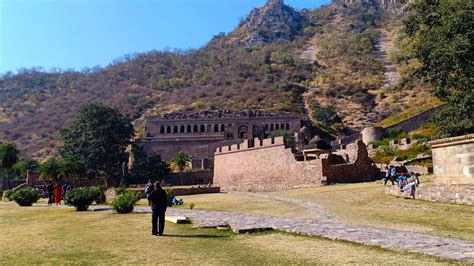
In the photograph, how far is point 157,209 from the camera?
10.3m

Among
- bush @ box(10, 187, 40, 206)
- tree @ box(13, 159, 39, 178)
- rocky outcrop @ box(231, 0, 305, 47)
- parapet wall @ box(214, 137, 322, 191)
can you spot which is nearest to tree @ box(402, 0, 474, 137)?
parapet wall @ box(214, 137, 322, 191)

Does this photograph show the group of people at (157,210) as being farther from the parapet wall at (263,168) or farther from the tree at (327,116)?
the tree at (327,116)

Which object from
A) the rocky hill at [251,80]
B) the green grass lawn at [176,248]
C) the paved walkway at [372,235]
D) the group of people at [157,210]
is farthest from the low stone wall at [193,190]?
the rocky hill at [251,80]

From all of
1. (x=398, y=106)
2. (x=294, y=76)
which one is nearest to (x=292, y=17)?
(x=294, y=76)

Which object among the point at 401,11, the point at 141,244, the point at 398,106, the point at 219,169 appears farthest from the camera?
the point at 401,11

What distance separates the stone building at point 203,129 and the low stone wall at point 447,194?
48664mm

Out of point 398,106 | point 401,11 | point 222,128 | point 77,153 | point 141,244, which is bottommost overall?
point 141,244

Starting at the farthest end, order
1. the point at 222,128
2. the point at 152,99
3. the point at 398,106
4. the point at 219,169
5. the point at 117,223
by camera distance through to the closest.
Answer: the point at 152,99 < the point at 398,106 < the point at 222,128 < the point at 219,169 < the point at 117,223

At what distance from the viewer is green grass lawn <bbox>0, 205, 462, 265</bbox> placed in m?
7.09

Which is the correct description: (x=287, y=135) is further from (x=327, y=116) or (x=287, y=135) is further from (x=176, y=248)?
(x=176, y=248)

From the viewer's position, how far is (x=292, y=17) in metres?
161

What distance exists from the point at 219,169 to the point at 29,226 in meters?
30.1

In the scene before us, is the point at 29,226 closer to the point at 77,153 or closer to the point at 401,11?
the point at 77,153

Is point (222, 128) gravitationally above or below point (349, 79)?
below
